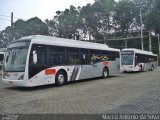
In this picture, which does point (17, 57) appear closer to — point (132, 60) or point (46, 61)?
point (46, 61)

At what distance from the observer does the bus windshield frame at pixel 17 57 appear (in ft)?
43.2

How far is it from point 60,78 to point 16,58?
3.12 m

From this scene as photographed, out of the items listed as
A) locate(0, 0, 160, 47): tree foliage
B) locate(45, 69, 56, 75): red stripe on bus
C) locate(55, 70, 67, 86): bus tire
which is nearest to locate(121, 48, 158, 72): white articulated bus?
locate(55, 70, 67, 86): bus tire

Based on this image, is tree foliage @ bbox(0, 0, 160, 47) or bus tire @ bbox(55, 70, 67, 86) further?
tree foliage @ bbox(0, 0, 160, 47)

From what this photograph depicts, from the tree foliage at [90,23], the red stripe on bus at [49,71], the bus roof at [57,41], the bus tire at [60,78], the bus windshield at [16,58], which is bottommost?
the bus tire at [60,78]

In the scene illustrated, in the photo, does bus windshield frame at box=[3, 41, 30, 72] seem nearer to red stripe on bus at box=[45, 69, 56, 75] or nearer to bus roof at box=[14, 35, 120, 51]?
bus roof at box=[14, 35, 120, 51]

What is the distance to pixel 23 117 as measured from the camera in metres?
7.16

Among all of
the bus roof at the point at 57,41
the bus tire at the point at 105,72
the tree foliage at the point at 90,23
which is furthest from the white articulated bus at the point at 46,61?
the tree foliage at the point at 90,23

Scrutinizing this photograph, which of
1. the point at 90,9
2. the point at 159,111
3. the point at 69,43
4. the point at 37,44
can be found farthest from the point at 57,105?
the point at 90,9

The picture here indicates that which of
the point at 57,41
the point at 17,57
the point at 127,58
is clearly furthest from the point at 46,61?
the point at 127,58

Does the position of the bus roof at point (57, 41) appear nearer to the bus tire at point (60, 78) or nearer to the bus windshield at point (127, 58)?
the bus tire at point (60, 78)

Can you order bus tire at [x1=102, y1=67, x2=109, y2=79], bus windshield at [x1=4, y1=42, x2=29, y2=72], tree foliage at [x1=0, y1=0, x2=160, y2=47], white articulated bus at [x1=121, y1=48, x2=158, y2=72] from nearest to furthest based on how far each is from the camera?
1. bus windshield at [x1=4, y1=42, x2=29, y2=72]
2. bus tire at [x1=102, y1=67, x2=109, y2=79]
3. white articulated bus at [x1=121, y1=48, x2=158, y2=72]
4. tree foliage at [x1=0, y1=0, x2=160, y2=47]

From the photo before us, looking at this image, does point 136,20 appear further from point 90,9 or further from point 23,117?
point 23,117

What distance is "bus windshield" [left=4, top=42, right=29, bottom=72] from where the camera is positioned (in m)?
13.2
